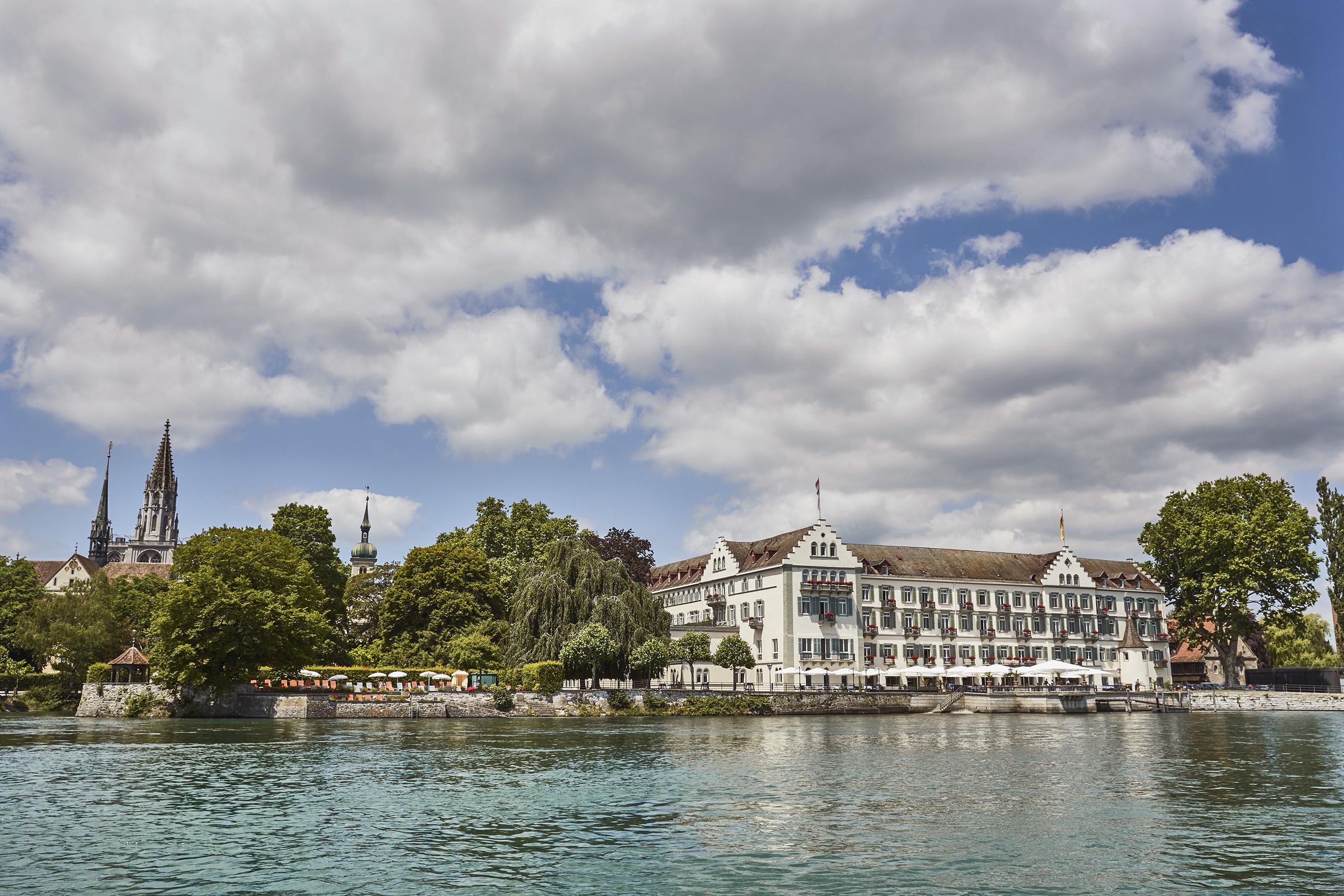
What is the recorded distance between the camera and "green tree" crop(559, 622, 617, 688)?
7331 cm

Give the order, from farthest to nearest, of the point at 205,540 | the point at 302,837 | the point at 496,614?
the point at 496,614, the point at 205,540, the point at 302,837

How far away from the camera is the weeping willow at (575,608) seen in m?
75.9

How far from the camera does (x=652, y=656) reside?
74.7 m

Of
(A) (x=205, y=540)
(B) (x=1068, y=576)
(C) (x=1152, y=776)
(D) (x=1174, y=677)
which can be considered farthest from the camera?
(D) (x=1174, y=677)

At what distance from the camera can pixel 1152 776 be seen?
3300cm

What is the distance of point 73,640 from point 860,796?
248 ft

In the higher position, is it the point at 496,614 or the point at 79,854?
the point at 496,614

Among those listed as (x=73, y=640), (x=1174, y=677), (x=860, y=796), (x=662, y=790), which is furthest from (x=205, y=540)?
(x=1174, y=677)

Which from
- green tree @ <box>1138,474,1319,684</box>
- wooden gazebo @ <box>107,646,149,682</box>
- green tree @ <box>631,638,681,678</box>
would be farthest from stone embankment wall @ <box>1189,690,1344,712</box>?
wooden gazebo @ <box>107,646,149,682</box>

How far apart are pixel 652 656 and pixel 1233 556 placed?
54858mm

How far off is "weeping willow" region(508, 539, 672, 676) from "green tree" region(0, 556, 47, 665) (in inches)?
1649

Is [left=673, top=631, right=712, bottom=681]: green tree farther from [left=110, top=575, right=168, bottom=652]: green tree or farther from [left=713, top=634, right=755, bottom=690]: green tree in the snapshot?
[left=110, top=575, right=168, bottom=652]: green tree

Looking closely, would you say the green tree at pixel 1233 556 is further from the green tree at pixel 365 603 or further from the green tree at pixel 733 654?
the green tree at pixel 365 603

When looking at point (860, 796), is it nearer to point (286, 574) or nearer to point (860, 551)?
point (286, 574)
